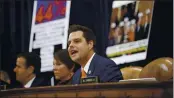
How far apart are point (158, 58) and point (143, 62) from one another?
10 cm

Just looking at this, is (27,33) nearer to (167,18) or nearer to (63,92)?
(63,92)

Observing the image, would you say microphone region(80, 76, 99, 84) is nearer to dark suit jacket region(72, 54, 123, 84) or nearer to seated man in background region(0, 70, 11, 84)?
dark suit jacket region(72, 54, 123, 84)

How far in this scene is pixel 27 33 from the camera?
7.33 feet

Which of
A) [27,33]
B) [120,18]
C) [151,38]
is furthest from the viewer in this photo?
[27,33]

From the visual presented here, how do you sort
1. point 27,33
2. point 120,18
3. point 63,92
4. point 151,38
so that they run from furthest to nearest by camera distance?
point 27,33 → point 120,18 → point 151,38 → point 63,92

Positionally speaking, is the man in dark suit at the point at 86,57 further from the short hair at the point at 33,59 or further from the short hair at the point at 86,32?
the short hair at the point at 33,59

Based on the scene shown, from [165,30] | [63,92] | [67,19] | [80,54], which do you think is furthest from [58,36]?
[165,30]

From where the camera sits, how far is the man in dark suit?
6.27 ft

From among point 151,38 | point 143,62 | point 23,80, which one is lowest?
point 23,80

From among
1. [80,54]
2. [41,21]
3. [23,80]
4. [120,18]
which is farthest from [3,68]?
[120,18]

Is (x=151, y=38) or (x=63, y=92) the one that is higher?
(x=151, y=38)

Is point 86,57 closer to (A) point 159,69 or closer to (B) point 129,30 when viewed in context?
(B) point 129,30

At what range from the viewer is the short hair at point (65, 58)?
6.88 feet

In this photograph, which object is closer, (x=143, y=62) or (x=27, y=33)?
(x=143, y=62)
